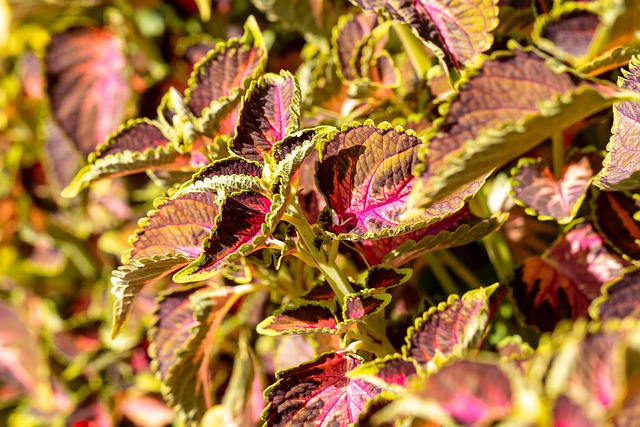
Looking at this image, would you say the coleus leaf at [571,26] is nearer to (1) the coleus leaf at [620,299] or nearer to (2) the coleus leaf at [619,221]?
(2) the coleus leaf at [619,221]

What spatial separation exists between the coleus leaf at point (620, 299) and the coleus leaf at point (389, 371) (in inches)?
6.0

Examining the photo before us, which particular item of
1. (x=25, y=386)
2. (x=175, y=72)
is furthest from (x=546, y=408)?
(x=25, y=386)

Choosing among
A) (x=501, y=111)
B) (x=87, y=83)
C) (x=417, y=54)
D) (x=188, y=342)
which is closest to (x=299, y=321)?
(x=188, y=342)

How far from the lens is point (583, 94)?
1.64 ft

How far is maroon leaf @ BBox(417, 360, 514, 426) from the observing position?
1.46 feet

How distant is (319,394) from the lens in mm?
690

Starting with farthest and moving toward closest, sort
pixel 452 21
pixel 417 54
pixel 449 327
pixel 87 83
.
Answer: pixel 87 83
pixel 417 54
pixel 452 21
pixel 449 327

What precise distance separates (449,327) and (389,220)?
11 centimetres

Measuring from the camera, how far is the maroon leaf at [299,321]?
67cm

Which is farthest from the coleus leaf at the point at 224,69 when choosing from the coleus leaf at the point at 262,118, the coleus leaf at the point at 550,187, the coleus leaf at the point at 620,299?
the coleus leaf at the point at 620,299

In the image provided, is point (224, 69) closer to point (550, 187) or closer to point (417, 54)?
point (417, 54)

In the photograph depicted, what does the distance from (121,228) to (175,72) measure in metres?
0.32

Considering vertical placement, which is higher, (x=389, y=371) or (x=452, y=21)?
(x=452, y=21)

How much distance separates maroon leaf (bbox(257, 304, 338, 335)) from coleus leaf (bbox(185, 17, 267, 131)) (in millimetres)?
253
